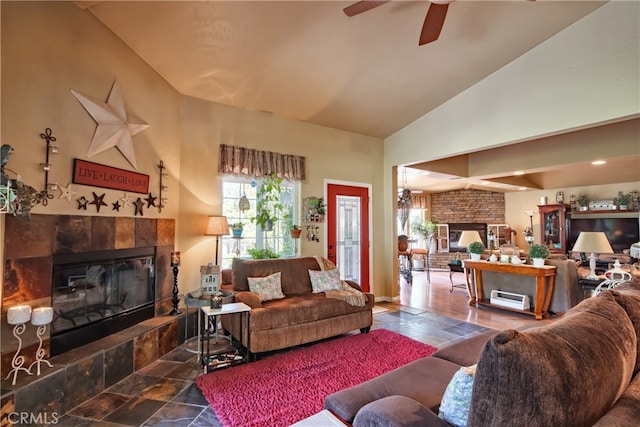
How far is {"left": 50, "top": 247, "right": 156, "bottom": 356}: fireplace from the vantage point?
97.7 inches

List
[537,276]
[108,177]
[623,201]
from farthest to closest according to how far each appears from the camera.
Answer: [623,201], [537,276], [108,177]

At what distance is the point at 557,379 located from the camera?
93cm

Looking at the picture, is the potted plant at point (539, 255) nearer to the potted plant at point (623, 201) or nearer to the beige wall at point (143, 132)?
the beige wall at point (143, 132)

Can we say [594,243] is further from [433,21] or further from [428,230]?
[428,230]

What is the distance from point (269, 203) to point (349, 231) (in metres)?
1.56

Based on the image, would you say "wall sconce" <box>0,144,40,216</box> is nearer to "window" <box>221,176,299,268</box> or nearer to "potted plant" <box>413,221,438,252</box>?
"window" <box>221,176,299,268</box>

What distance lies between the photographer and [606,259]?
7.64 m

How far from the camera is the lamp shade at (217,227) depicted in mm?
3907

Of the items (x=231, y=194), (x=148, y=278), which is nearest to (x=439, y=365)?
(x=148, y=278)

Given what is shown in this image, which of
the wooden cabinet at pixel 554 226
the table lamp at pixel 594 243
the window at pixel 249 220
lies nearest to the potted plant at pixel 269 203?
the window at pixel 249 220

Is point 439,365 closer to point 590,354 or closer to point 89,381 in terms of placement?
point 590,354

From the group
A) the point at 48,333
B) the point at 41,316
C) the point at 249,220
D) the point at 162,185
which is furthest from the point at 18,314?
the point at 249,220

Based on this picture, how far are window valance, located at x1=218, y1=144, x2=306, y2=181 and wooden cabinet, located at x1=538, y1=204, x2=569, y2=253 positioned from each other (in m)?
7.62

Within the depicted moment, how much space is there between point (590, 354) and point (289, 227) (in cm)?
404
